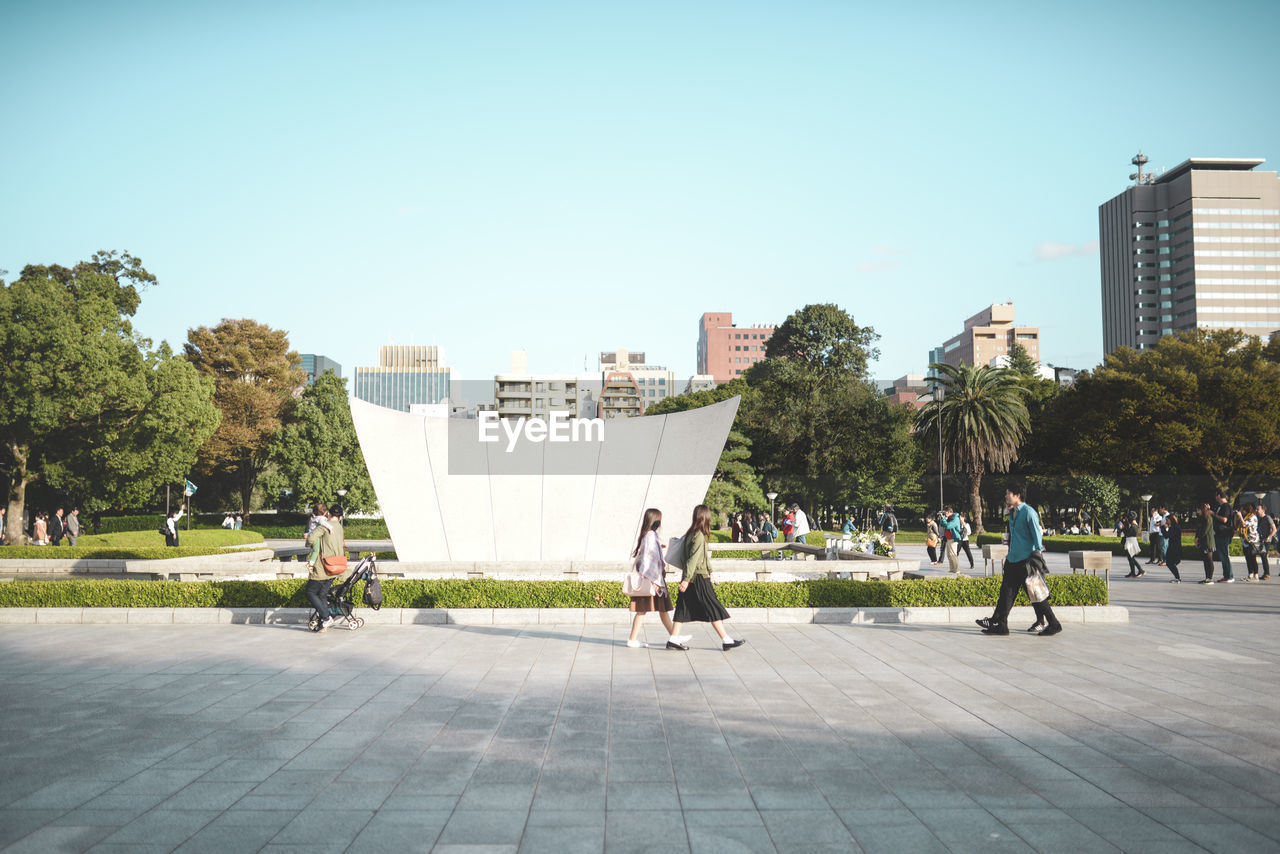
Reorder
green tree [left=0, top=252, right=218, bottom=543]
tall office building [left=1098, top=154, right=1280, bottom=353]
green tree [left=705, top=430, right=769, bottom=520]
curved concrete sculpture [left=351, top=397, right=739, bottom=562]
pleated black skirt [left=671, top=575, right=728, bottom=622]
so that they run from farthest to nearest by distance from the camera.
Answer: tall office building [left=1098, top=154, right=1280, bottom=353] → green tree [left=705, top=430, right=769, bottom=520] → green tree [left=0, top=252, right=218, bottom=543] → curved concrete sculpture [left=351, top=397, right=739, bottom=562] → pleated black skirt [left=671, top=575, right=728, bottom=622]

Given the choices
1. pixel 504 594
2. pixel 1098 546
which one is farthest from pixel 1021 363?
pixel 504 594

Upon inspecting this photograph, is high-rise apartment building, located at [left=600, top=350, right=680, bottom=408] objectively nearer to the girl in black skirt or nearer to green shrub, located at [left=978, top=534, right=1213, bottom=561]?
green shrub, located at [left=978, top=534, right=1213, bottom=561]

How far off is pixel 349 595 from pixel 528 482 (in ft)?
23.4

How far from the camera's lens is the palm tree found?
45.9 metres

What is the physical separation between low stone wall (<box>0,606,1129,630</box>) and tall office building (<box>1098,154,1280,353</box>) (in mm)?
111463

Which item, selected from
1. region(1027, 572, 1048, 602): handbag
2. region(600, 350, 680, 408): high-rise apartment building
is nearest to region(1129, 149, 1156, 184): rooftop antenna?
region(600, 350, 680, 408): high-rise apartment building

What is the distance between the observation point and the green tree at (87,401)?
32.7 m

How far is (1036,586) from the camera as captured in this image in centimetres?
1102

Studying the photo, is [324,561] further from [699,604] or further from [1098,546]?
[1098,546]

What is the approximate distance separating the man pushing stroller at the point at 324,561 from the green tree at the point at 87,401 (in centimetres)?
2770

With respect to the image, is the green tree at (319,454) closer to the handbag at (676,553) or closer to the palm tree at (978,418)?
the palm tree at (978,418)

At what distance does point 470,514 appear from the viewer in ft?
62.9

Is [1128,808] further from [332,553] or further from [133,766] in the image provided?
[332,553]

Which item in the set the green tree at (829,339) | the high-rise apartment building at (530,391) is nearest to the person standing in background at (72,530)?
the green tree at (829,339)
